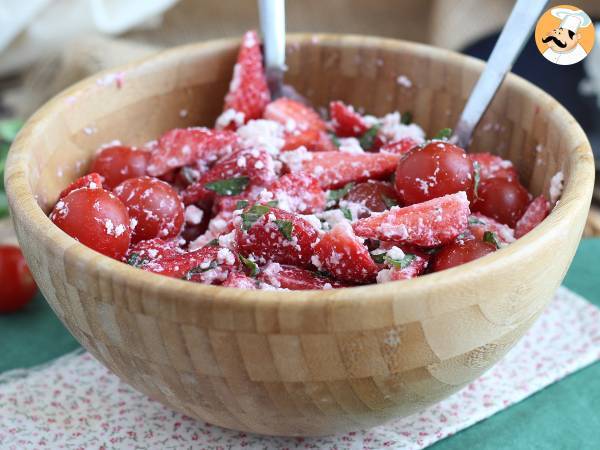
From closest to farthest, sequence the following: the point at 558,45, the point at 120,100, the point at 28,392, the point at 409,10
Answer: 1. the point at 558,45
2. the point at 28,392
3. the point at 120,100
4. the point at 409,10

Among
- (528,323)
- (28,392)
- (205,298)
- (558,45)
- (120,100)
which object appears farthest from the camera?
(120,100)

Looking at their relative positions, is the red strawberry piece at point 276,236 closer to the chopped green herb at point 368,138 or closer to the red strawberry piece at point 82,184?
the red strawberry piece at point 82,184

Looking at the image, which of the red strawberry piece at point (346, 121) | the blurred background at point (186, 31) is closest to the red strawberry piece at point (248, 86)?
the red strawberry piece at point (346, 121)

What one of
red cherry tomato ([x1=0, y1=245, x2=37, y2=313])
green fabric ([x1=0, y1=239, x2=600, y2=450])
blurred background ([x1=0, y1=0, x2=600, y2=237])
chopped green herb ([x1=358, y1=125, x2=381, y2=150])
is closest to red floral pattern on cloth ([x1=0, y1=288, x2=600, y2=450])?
green fabric ([x1=0, y1=239, x2=600, y2=450])

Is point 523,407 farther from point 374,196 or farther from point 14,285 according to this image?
point 14,285

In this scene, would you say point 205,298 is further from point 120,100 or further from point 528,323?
point 120,100

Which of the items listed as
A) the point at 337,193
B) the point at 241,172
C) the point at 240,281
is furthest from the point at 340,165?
→ the point at 240,281

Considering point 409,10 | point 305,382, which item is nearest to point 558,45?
point 305,382
